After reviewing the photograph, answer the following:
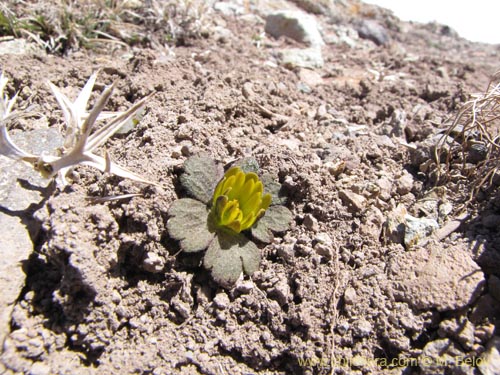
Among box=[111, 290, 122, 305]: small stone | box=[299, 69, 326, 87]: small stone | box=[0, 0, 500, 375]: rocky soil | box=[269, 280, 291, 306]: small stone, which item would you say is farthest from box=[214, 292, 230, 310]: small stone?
box=[299, 69, 326, 87]: small stone

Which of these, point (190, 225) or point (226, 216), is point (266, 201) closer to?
point (226, 216)

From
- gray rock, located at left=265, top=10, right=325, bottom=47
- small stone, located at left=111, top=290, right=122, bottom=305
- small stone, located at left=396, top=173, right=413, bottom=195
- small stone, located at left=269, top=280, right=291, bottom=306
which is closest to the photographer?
small stone, located at left=111, top=290, right=122, bottom=305

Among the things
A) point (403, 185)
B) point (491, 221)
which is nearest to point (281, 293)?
point (403, 185)

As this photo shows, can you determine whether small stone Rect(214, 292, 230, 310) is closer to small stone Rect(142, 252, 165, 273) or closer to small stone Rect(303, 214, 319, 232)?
small stone Rect(142, 252, 165, 273)

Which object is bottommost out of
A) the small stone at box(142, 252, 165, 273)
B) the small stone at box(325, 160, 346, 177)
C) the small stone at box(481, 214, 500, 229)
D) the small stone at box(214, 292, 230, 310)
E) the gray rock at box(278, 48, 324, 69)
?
the small stone at box(214, 292, 230, 310)

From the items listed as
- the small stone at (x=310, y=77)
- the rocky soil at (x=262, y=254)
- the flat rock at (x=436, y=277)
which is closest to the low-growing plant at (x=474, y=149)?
the rocky soil at (x=262, y=254)

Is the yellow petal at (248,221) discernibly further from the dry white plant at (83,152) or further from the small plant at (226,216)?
the dry white plant at (83,152)
